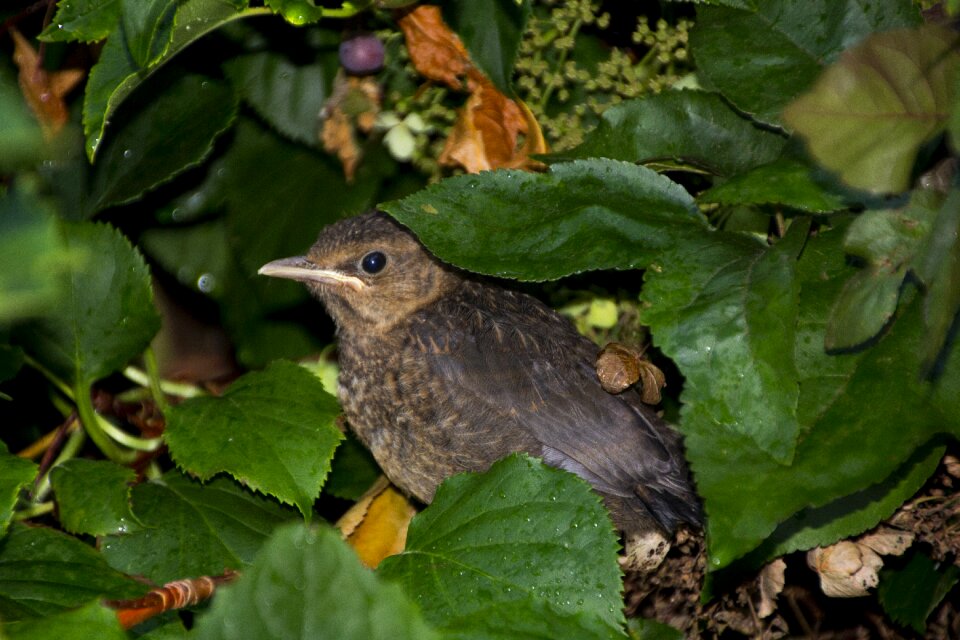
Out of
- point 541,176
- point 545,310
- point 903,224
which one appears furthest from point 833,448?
point 545,310

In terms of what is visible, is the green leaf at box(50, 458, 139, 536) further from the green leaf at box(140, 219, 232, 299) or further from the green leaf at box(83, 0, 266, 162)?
the green leaf at box(83, 0, 266, 162)

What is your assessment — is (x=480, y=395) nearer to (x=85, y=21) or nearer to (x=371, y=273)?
(x=371, y=273)

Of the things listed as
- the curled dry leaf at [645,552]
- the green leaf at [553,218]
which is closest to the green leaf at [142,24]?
the green leaf at [553,218]

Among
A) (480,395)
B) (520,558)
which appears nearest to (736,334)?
(520,558)

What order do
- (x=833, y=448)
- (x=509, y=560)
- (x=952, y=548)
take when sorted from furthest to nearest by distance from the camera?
(x=952, y=548) < (x=509, y=560) < (x=833, y=448)

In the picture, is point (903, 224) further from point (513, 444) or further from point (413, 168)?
point (413, 168)

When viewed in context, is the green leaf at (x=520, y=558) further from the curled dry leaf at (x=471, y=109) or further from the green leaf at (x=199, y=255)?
the green leaf at (x=199, y=255)

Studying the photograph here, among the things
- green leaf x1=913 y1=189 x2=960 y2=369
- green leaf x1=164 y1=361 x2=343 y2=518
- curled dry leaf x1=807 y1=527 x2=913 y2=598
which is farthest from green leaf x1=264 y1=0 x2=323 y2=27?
curled dry leaf x1=807 y1=527 x2=913 y2=598
